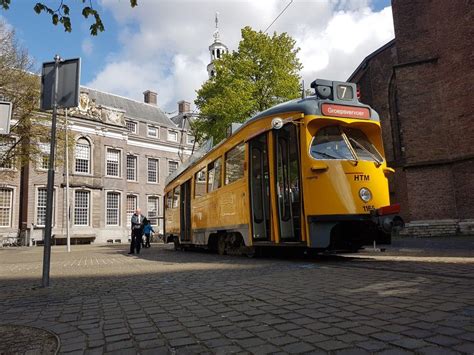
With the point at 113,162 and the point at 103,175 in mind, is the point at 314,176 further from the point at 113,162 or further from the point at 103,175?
the point at 113,162

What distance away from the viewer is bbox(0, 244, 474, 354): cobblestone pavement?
10.0 ft

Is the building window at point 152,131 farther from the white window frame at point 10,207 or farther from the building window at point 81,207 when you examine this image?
the white window frame at point 10,207

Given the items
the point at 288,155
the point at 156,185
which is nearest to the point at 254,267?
the point at 288,155

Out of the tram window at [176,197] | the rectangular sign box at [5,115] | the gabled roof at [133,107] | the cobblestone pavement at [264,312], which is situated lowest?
the cobblestone pavement at [264,312]

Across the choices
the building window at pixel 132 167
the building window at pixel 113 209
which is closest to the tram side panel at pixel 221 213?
the building window at pixel 113 209

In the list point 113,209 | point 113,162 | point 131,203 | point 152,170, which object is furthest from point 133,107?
point 113,209

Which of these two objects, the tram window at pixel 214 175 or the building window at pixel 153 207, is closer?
the tram window at pixel 214 175

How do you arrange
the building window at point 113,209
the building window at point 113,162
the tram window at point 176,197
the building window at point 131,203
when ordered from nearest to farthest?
the tram window at point 176,197 < the building window at point 113,209 < the building window at point 113,162 < the building window at point 131,203

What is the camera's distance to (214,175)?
39.8ft

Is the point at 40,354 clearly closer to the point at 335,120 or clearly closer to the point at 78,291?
the point at 78,291

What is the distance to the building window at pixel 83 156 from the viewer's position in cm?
4091

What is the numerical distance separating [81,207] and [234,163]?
3357 centimetres

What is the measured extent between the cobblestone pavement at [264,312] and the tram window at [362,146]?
8.51 ft

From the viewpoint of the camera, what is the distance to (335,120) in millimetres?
8648
